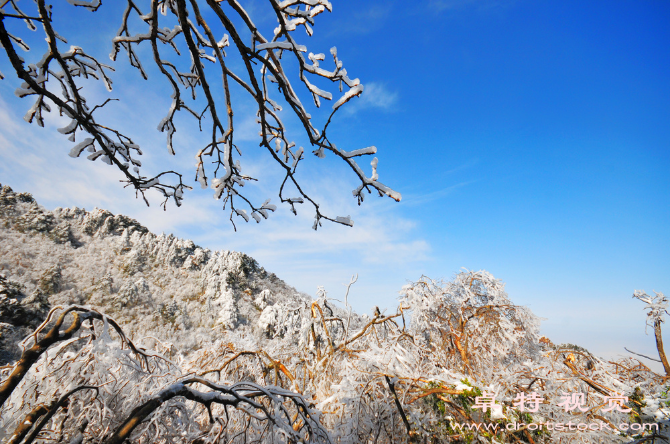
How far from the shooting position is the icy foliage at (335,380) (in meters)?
1.50

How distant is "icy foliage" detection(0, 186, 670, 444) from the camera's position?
150 centimetres

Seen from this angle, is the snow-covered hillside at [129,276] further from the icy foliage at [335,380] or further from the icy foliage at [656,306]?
the icy foliage at [656,306]

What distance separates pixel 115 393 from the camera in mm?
1682

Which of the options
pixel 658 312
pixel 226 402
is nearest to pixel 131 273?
pixel 226 402

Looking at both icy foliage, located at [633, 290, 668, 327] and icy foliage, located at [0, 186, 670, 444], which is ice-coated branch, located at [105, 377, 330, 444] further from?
icy foliage, located at [633, 290, 668, 327]

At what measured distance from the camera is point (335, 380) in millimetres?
3197

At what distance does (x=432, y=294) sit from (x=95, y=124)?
628cm

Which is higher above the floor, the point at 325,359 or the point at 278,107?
the point at 278,107

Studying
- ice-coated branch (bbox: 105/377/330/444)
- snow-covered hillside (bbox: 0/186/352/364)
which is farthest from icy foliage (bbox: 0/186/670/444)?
snow-covered hillside (bbox: 0/186/352/364)

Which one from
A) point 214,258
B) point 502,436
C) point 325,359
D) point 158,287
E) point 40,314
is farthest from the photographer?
point 214,258

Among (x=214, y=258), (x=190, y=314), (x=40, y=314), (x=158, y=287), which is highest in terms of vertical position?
(x=214, y=258)

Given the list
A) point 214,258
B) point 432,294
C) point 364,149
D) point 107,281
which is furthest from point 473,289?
point 107,281

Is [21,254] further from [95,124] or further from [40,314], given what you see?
[95,124]

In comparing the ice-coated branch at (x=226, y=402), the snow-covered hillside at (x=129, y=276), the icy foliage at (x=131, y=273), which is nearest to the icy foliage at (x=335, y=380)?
the ice-coated branch at (x=226, y=402)
